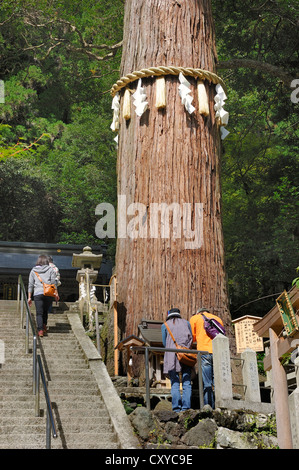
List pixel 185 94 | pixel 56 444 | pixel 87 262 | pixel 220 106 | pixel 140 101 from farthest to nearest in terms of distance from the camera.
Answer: pixel 87 262 → pixel 220 106 → pixel 140 101 → pixel 185 94 → pixel 56 444

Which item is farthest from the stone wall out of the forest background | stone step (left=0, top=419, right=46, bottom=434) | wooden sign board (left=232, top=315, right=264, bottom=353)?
the forest background

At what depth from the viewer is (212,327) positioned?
798 cm

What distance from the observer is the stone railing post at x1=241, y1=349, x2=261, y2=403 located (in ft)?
26.2

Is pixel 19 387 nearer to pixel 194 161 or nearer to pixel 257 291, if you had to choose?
pixel 194 161

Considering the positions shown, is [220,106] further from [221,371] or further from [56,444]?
[56,444]

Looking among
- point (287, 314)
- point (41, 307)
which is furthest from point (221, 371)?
point (41, 307)

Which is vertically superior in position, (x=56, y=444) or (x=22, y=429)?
(x=22, y=429)

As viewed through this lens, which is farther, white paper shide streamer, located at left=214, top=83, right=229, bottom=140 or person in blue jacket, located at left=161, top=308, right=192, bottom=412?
white paper shide streamer, located at left=214, top=83, right=229, bottom=140

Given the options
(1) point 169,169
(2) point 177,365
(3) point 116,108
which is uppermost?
(3) point 116,108

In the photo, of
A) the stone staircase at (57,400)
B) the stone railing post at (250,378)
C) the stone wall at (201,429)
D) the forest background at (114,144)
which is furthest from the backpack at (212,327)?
the forest background at (114,144)

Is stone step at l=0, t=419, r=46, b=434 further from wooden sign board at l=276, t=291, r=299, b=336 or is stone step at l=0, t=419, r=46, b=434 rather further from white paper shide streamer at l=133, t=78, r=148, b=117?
white paper shide streamer at l=133, t=78, r=148, b=117

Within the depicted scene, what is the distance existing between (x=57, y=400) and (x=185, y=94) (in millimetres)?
5502

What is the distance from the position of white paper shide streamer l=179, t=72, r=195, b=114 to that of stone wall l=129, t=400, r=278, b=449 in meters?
5.27

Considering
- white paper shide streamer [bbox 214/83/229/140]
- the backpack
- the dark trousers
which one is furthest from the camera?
white paper shide streamer [bbox 214/83/229/140]
